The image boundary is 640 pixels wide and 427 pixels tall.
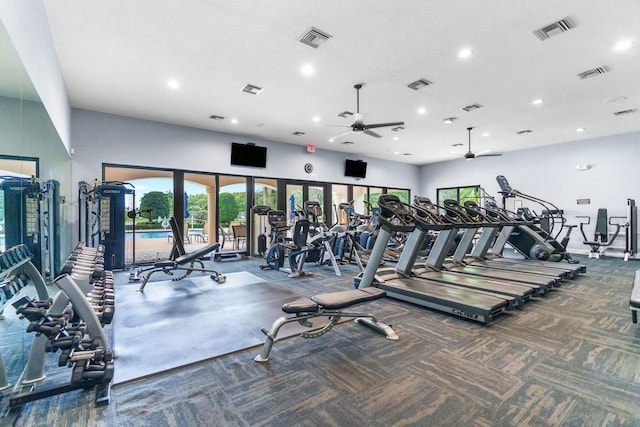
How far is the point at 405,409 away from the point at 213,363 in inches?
59.9

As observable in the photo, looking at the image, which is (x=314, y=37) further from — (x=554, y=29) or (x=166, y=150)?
(x=166, y=150)

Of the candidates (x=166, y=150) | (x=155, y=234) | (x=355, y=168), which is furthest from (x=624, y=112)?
(x=155, y=234)

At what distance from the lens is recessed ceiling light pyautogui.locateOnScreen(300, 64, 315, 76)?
4.40m

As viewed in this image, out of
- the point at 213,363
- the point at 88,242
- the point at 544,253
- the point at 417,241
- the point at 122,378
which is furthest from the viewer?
the point at 544,253

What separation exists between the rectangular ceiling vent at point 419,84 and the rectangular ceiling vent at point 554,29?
5.26 feet

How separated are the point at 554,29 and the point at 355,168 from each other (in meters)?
7.44

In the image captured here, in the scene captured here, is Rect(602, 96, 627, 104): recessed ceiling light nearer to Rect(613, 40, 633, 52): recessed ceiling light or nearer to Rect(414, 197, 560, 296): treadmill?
Rect(613, 40, 633, 52): recessed ceiling light

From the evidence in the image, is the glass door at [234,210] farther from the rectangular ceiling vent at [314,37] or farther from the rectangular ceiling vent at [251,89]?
the rectangular ceiling vent at [314,37]

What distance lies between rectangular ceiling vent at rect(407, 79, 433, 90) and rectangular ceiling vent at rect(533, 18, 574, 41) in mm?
1602

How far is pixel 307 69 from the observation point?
4488mm

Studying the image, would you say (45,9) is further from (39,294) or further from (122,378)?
(122,378)

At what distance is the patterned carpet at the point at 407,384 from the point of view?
1781 millimetres

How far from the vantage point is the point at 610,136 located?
8.43 meters

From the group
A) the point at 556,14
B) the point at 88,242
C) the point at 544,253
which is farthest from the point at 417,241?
the point at 88,242
